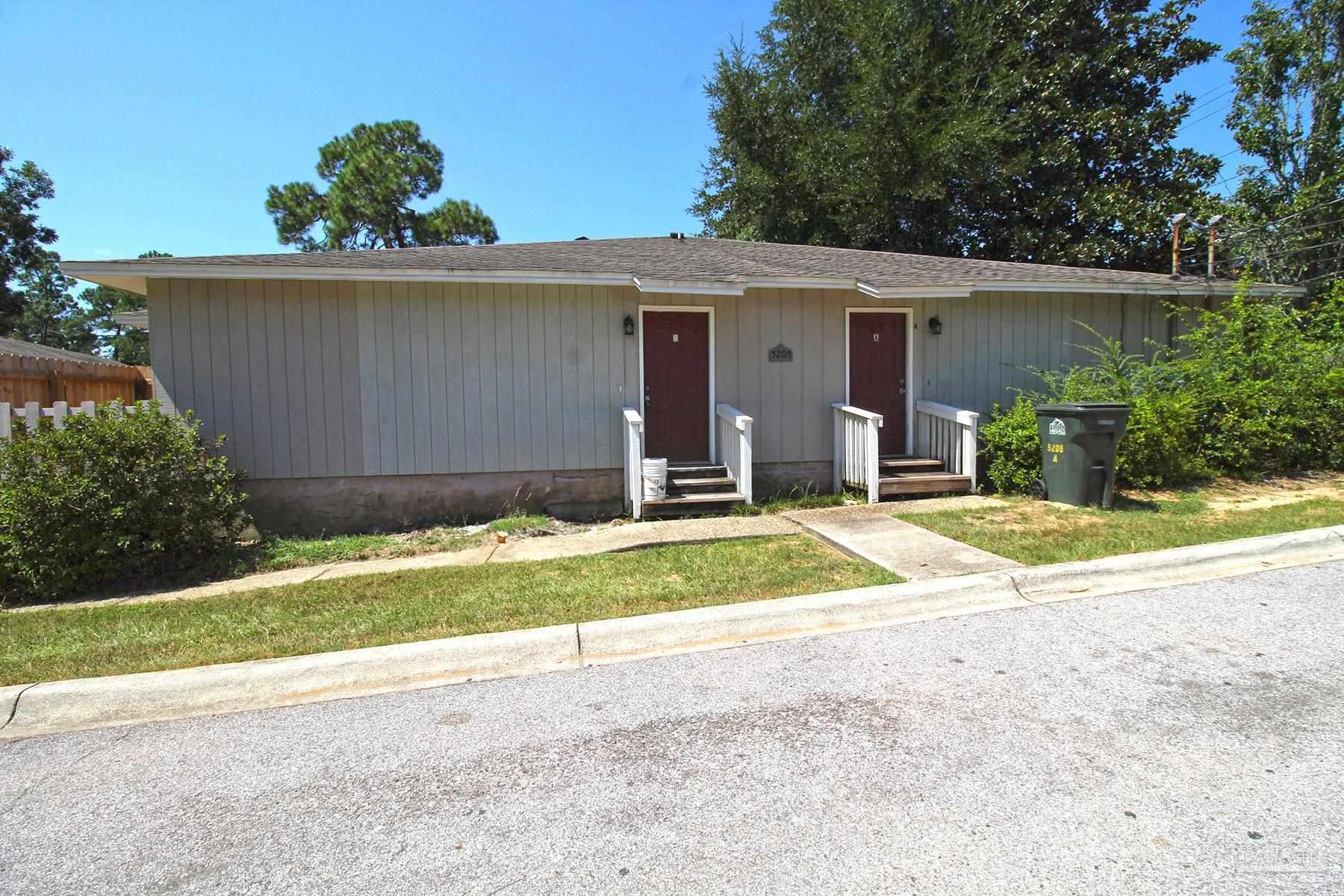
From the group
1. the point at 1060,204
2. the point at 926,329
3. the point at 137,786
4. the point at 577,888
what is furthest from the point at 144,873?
the point at 1060,204

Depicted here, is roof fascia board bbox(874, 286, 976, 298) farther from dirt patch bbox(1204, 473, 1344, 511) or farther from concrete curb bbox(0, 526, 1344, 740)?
concrete curb bbox(0, 526, 1344, 740)

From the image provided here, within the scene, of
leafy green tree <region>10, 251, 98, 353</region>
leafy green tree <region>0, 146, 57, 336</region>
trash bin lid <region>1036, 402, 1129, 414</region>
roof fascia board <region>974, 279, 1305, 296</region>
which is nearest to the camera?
trash bin lid <region>1036, 402, 1129, 414</region>

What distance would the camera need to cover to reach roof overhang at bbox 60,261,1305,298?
7.11m

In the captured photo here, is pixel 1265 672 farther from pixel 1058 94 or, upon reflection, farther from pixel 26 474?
pixel 1058 94

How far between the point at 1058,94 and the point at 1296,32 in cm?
668

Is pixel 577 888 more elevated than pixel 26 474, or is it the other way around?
pixel 26 474

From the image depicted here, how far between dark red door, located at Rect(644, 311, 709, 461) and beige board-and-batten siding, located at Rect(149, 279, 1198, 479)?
0.19 metres

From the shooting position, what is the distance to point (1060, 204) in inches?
720

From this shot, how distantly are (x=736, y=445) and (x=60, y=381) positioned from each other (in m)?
12.8

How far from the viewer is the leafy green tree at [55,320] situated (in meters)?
45.1

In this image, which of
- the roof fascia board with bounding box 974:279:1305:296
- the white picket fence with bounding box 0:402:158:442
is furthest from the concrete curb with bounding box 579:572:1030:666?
the roof fascia board with bounding box 974:279:1305:296

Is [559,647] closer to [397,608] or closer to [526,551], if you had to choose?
[397,608]

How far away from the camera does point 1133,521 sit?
6648mm

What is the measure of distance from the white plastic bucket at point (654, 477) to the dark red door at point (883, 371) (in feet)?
9.87
